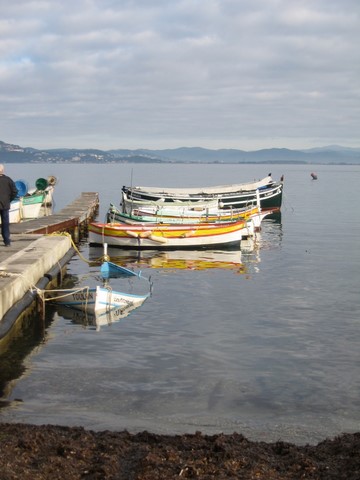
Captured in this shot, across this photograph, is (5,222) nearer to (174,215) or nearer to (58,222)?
(58,222)

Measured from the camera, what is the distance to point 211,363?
12.6m

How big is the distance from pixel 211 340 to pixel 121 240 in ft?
49.6

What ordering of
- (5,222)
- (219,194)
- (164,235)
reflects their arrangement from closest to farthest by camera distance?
(5,222) < (164,235) < (219,194)

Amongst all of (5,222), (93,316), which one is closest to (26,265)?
(93,316)

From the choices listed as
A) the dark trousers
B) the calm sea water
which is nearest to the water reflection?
the calm sea water

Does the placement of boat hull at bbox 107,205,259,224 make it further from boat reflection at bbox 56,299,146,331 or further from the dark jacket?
boat reflection at bbox 56,299,146,331

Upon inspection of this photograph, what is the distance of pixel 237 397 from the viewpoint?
1070 centimetres

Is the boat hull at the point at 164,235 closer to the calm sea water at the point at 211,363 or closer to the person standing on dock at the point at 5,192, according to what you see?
the calm sea water at the point at 211,363

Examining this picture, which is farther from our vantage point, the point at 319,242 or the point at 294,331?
the point at 319,242

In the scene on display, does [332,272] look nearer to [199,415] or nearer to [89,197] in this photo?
[199,415]

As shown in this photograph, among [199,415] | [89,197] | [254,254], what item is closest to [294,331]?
[199,415]

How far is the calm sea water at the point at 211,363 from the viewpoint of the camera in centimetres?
A: 967

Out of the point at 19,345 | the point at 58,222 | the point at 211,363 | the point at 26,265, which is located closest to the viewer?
the point at 211,363

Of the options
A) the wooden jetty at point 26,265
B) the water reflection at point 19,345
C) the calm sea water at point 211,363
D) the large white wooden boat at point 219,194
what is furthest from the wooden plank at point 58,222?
the water reflection at point 19,345
